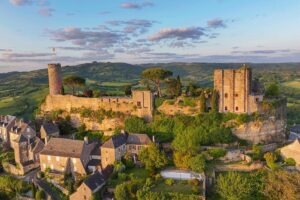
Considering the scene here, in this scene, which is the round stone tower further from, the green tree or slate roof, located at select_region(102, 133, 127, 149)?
slate roof, located at select_region(102, 133, 127, 149)

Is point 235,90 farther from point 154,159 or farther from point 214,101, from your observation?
point 154,159

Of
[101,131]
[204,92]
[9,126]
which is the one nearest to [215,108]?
[204,92]

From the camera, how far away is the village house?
3614 centimetres

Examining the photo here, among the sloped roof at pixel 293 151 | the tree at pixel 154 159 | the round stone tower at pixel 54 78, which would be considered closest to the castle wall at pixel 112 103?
the round stone tower at pixel 54 78

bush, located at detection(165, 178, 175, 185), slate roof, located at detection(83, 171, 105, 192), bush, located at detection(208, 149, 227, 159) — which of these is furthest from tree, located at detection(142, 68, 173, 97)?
Answer: slate roof, located at detection(83, 171, 105, 192)

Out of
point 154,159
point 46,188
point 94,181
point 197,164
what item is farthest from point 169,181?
point 46,188

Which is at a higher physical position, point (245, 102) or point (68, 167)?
point (245, 102)

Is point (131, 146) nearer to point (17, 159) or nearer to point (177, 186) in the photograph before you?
point (177, 186)

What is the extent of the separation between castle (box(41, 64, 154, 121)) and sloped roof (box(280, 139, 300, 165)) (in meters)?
18.6

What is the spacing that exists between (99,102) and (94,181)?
1797 centimetres

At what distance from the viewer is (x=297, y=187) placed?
89.1 feet

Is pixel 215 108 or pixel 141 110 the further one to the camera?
pixel 141 110

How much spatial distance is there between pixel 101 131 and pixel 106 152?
35.4 feet

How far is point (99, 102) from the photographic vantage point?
156ft
